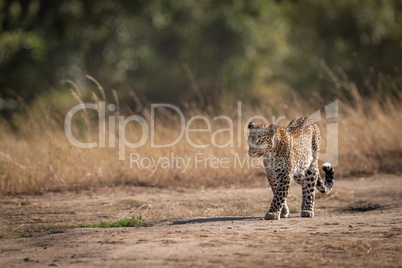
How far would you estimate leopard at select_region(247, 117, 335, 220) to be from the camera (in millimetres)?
7594

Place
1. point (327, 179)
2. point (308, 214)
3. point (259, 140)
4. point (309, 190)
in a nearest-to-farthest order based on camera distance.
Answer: point (259, 140) → point (308, 214) → point (309, 190) → point (327, 179)

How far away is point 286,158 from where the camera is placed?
7.79 metres

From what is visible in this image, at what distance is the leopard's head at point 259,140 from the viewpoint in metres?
7.53

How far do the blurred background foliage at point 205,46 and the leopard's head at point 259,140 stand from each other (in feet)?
47.3

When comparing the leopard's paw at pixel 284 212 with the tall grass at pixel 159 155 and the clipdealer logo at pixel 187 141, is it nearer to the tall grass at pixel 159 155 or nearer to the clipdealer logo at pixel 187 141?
the tall grass at pixel 159 155

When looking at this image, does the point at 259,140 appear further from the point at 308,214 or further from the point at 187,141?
the point at 187,141

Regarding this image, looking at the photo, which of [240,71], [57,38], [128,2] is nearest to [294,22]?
[240,71]

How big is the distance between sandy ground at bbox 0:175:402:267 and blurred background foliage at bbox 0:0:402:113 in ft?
40.0

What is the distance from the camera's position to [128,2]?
23.6m

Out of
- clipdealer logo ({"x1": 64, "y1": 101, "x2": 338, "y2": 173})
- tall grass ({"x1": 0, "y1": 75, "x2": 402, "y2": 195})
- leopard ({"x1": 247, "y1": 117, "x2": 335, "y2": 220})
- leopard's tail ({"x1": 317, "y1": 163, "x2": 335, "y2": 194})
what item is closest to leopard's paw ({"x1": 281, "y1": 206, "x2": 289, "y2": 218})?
leopard ({"x1": 247, "y1": 117, "x2": 335, "y2": 220})

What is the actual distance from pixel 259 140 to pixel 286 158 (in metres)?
0.49

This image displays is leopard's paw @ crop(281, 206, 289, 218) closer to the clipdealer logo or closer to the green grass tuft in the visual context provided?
the green grass tuft

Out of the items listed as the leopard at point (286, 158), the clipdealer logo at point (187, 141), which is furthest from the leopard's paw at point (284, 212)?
the clipdealer logo at point (187, 141)

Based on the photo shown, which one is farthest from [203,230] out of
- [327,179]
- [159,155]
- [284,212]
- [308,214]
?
[159,155]
